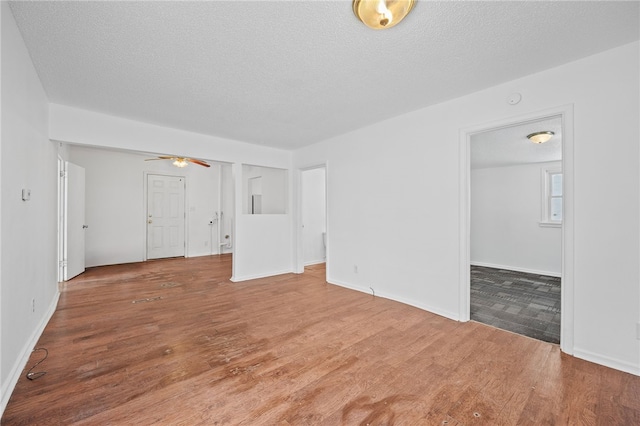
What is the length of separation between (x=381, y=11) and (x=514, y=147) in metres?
4.22

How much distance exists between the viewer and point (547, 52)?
2131mm

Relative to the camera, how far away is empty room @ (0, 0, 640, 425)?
5.56ft

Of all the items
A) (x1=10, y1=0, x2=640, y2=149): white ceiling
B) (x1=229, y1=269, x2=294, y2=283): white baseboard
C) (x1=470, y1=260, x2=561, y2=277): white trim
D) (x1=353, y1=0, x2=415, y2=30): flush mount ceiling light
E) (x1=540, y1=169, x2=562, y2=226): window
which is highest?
(x1=10, y1=0, x2=640, y2=149): white ceiling

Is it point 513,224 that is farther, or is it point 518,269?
point 513,224

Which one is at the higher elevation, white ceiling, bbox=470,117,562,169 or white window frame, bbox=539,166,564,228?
white ceiling, bbox=470,117,562,169

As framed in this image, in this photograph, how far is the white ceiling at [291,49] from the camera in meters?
1.71

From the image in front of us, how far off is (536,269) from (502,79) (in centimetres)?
479

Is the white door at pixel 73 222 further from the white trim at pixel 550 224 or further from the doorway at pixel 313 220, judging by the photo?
the white trim at pixel 550 224

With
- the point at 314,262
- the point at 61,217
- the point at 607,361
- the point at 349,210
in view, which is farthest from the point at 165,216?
the point at 607,361

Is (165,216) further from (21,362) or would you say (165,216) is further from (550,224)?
(550,224)

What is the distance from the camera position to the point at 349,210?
430cm

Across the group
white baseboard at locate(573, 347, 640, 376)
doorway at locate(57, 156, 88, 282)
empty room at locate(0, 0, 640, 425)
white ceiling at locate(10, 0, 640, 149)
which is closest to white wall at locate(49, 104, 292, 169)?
empty room at locate(0, 0, 640, 425)

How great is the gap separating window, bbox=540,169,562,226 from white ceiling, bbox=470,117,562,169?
13.9 inches

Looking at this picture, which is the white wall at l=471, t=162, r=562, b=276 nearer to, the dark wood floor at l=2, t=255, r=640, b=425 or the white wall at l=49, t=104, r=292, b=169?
the dark wood floor at l=2, t=255, r=640, b=425
